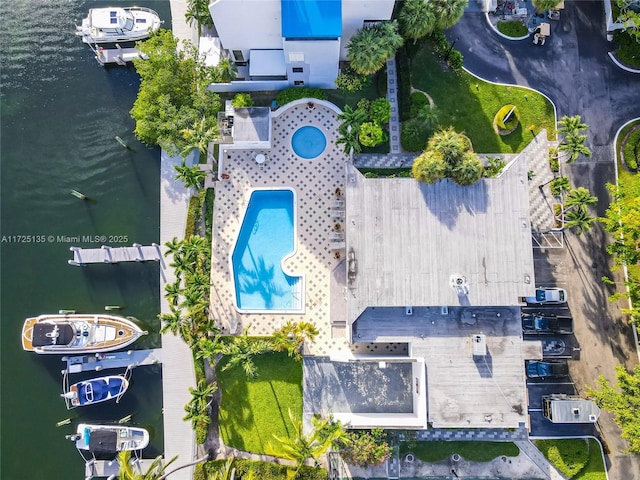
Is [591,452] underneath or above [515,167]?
underneath

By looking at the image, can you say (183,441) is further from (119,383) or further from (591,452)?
(591,452)

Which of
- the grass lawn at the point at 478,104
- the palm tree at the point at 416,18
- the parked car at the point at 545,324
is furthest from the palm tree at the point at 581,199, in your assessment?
the palm tree at the point at 416,18

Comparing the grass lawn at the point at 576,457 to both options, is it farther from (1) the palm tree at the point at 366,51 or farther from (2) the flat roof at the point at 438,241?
(1) the palm tree at the point at 366,51

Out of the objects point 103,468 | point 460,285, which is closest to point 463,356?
point 460,285

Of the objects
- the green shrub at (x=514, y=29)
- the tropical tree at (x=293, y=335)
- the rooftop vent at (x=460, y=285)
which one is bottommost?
the tropical tree at (x=293, y=335)

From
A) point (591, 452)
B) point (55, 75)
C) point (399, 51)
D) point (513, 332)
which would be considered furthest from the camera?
point (55, 75)

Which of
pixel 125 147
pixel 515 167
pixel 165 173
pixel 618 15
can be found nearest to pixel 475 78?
pixel 515 167

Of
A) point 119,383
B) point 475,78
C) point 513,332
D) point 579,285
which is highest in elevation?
point 475,78
